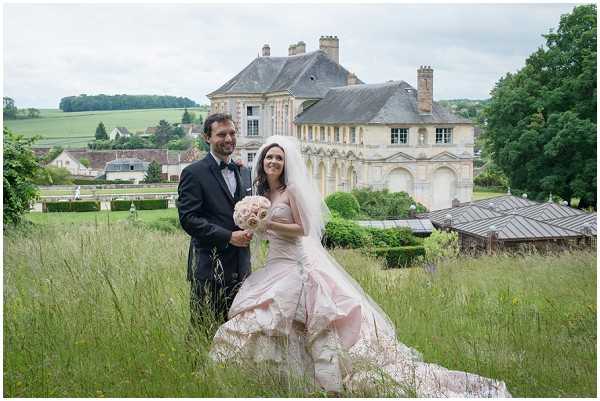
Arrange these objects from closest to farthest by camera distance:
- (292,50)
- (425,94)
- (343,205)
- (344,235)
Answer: (344,235) → (343,205) → (425,94) → (292,50)

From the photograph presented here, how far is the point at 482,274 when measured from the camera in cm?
827

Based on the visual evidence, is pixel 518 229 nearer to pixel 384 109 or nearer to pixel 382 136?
pixel 382 136

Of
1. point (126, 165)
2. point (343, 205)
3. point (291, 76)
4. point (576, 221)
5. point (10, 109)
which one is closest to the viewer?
point (576, 221)

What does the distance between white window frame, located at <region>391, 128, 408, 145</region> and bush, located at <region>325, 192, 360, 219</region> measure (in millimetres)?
11129

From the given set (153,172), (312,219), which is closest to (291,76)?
(153,172)

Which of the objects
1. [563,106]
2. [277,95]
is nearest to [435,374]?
[563,106]

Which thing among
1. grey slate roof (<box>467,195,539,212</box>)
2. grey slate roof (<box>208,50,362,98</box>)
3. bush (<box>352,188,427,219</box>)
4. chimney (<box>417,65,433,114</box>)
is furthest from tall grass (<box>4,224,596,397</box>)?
grey slate roof (<box>208,50,362,98</box>)

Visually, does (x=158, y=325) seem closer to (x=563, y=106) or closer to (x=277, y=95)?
(x=563, y=106)

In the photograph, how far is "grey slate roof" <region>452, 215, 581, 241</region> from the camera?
17.7 m

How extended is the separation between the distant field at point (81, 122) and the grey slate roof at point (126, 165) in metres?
14.2

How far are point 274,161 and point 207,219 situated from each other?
540mm

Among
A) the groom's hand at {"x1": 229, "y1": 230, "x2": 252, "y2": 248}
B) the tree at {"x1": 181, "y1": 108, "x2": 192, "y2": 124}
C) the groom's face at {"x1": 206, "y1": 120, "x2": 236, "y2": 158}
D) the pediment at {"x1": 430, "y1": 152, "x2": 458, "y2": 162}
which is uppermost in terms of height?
the tree at {"x1": 181, "y1": 108, "x2": 192, "y2": 124}

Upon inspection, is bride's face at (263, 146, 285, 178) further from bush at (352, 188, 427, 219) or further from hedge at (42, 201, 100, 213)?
hedge at (42, 201, 100, 213)

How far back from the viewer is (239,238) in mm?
4500
